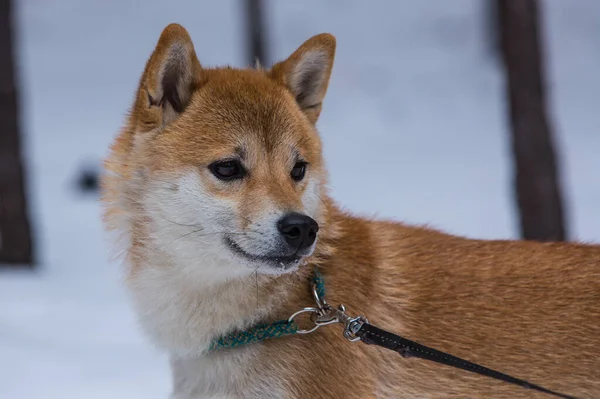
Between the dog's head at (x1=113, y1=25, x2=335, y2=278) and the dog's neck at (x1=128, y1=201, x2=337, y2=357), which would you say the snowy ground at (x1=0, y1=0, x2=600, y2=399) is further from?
the dog's head at (x1=113, y1=25, x2=335, y2=278)

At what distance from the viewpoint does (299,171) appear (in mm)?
3527

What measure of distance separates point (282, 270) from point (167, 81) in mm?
1011

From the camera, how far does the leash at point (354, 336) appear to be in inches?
122

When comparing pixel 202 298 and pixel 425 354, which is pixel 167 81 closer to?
pixel 202 298

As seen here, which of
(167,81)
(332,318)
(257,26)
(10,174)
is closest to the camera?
(332,318)

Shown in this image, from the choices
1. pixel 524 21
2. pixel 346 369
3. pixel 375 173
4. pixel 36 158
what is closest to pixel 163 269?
pixel 346 369

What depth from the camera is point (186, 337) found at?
3320 mm

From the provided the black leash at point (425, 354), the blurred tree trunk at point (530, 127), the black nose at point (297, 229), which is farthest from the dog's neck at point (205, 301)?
the blurred tree trunk at point (530, 127)

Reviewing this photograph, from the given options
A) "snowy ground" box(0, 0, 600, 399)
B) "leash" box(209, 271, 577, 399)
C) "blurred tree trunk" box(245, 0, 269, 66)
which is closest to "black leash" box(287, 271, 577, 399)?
"leash" box(209, 271, 577, 399)

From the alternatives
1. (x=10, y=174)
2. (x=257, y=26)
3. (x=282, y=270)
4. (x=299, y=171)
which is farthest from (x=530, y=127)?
(x=257, y=26)

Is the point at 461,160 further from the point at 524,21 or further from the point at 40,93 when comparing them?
the point at 40,93

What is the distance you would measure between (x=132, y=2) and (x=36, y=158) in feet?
31.3

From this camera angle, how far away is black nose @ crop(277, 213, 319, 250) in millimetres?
3094

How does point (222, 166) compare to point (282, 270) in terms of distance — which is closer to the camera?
point (282, 270)
